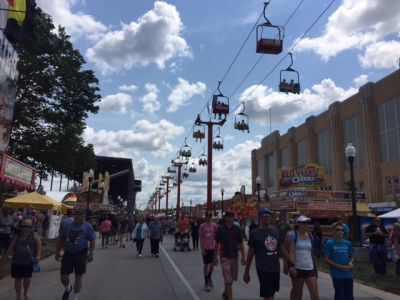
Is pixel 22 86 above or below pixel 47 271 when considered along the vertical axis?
above

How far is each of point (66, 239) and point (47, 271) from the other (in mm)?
6150

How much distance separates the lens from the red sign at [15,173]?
16469mm

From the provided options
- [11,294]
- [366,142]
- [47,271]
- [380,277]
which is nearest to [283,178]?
[366,142]

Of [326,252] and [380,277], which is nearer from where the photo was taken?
[326,252]

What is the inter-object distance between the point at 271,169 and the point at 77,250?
78.4 meters

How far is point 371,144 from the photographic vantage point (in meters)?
49.0

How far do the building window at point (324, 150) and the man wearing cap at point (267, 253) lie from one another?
54865 millimetres

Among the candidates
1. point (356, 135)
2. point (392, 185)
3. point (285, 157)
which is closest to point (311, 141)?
point (356, 135)

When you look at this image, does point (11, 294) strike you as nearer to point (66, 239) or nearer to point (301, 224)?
point (66, 239)

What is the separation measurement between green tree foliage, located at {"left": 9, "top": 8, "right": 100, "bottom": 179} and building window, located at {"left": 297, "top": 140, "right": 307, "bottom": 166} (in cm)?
4304

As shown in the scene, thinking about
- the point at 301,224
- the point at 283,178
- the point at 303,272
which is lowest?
the point at 303,272

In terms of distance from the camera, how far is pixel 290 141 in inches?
2879

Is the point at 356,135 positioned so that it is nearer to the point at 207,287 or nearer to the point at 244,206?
the point at 244,206

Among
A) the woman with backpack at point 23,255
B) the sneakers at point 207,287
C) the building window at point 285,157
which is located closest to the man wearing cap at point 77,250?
the woman with backpack at point 23,255
